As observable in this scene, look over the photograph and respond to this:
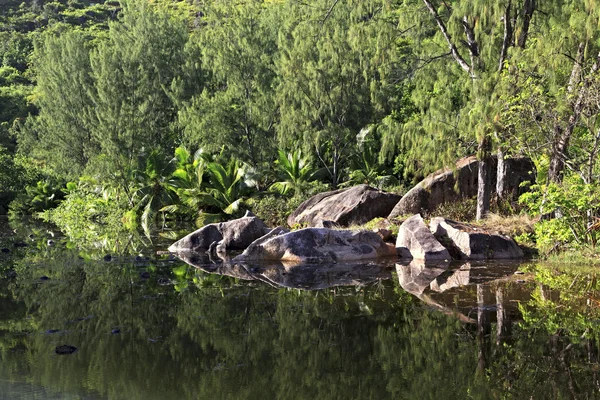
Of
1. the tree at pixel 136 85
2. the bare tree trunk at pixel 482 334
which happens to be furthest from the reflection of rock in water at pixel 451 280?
the tree at pixel 136 85

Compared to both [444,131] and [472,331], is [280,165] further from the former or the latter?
[472,331]

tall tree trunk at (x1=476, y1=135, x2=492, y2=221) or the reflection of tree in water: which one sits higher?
tall tree trunk at (x1=476, y1=135, x2=492, y2=221)

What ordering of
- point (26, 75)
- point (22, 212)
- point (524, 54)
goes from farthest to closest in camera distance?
point (26, 75)
point (22, 212)
point (524, 54)

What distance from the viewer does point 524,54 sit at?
40.7 feet

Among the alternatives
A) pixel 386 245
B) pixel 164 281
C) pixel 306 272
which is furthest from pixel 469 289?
pixel 164 281

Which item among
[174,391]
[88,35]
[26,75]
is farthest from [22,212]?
[88,35]

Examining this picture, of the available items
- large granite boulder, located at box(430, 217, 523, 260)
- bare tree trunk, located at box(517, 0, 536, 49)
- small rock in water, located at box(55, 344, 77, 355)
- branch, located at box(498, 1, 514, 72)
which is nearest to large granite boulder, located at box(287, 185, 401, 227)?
large granite boulder, located at box(430, 217, 523, 260)

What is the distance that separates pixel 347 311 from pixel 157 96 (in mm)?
22076

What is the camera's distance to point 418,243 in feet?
42.8

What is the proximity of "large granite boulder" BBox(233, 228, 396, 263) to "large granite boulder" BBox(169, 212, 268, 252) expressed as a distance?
1667 mm

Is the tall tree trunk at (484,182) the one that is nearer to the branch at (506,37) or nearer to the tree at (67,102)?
the branch at (506,37)

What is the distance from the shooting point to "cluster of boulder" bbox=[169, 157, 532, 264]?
12.8 meters

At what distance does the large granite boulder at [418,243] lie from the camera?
41.6 ft

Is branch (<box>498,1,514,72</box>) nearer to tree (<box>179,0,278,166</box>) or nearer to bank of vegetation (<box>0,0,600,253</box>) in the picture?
bank of vegetation (<box>0,0,600,253</box>)
